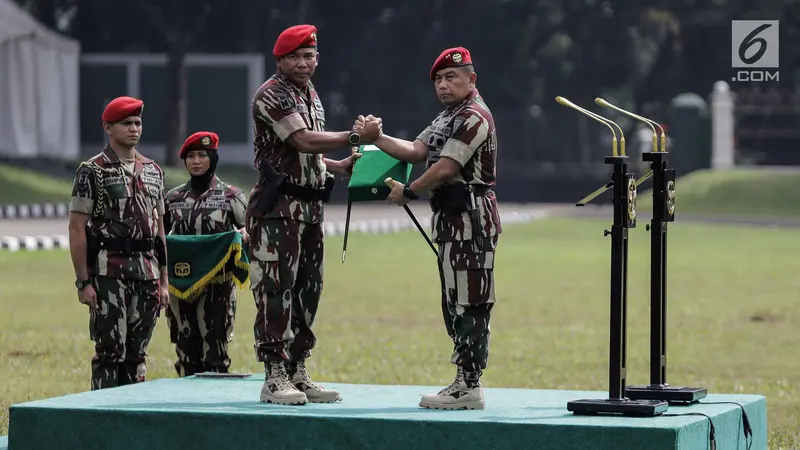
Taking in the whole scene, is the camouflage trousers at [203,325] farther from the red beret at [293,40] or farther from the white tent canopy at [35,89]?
the white tent canopy at [35,89]

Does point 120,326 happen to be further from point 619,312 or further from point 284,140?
point 619,312

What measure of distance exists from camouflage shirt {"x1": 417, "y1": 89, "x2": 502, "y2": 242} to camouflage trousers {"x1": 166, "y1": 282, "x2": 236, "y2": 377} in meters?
2.86

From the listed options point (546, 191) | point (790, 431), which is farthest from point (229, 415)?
point (546, 191)

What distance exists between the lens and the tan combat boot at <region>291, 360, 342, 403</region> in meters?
8.93

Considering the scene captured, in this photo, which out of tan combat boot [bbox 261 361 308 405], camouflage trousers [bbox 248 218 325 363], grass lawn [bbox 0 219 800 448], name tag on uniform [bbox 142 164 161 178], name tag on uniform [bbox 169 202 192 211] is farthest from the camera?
grass lawn [bbox 0 219 800 448]

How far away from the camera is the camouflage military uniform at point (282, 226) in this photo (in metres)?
8.80

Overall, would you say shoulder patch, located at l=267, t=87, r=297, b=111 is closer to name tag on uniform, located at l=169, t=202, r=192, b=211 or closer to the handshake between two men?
the handshake between two men

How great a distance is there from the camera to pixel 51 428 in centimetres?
855

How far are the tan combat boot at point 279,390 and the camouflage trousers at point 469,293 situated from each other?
863 mm

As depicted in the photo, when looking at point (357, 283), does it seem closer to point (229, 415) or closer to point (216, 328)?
point (216, 328)

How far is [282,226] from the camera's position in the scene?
8852 mm

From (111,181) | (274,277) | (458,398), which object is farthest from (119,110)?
(458,398)

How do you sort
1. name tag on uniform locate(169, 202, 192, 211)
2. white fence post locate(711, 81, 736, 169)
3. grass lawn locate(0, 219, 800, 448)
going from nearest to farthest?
1. name tag on uniform locate(169, 202, 192, 211)
2. grass lawn locate(0, 219, 800, 448)
3. white fence post locate(711, 81, 736, 169)

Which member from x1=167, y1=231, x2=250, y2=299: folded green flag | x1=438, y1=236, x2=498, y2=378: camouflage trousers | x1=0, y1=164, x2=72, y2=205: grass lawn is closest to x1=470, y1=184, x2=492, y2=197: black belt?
x1=438, y1=236, x2=498, y2=378: camouflage trousers
